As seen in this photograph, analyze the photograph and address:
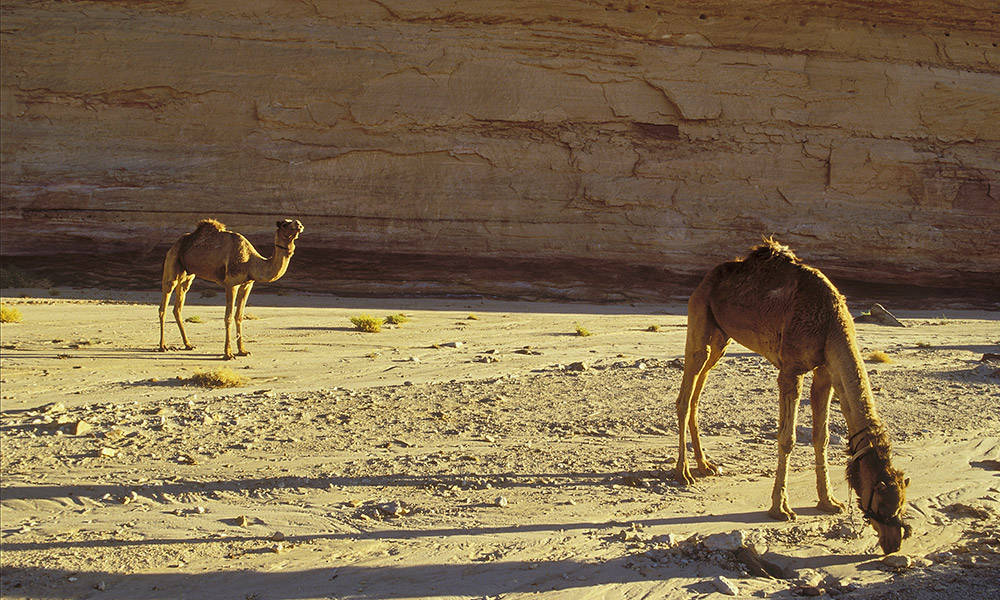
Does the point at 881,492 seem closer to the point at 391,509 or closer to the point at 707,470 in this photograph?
the point at 707,470

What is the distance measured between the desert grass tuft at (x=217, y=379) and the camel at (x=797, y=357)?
5296 mm

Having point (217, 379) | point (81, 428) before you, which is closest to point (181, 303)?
point (217, 379)

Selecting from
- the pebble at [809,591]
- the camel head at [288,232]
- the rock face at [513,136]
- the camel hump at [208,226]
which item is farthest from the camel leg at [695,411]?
the rock face at [513,136]

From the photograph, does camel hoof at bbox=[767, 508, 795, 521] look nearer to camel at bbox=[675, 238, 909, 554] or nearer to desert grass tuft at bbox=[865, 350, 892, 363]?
camel at bbox=[675, 238, 909, 554]

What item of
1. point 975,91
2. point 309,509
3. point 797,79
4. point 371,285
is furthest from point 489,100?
point 309,509

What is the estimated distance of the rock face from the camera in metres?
20.1

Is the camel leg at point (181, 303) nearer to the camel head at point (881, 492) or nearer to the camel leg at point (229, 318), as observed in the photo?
the camel leg at point (229, 318)

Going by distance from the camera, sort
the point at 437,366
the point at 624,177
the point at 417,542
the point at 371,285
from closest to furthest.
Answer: the point at 417,542 < the point at 437,366 < the point at 371,285 < the point at 624,177

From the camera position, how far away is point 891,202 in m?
22.9

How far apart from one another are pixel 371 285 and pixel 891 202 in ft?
48.9

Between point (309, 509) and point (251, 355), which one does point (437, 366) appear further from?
point (309, 509)

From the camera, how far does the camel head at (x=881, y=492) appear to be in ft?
16.3

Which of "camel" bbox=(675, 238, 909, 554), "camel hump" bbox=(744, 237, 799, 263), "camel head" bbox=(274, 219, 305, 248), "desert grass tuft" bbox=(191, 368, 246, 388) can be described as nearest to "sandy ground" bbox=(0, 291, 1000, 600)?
"desert grass tuft" bbox=(191, 368, 246, 388)

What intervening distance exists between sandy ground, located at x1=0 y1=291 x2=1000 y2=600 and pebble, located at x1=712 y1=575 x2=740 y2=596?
3 centimetres
